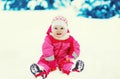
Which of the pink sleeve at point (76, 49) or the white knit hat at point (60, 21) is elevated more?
the white knit hat at point (60, 21)

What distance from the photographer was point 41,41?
123 cm

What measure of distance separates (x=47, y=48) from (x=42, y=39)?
0.05 meters

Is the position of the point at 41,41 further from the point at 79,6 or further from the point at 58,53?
the point at 79,6

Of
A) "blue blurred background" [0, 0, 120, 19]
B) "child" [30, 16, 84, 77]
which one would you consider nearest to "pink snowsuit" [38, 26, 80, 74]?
"child" [30, 16, 84, 77]

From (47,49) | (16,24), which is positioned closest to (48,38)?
(47,49)

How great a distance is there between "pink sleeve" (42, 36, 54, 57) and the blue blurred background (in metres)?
0.14

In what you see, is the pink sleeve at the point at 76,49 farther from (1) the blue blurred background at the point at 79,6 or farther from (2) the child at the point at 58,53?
(1) the blue blurred background at the point at 79,6

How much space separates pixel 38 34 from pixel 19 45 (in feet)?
0.27

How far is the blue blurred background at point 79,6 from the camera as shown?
127 centimetres

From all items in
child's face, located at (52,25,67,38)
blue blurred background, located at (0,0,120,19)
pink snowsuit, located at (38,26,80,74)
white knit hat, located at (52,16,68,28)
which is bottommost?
pink snowsuit, located at (38,26,80,74)

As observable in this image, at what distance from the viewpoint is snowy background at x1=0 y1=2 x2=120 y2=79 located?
1.20 m

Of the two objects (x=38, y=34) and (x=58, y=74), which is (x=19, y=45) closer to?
(x=38, y=34)

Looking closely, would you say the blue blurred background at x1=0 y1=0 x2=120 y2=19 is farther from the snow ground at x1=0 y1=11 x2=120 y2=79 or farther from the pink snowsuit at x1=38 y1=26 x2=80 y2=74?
the pink snowsuit at x1=38 y1=26 x2=80 y2=74

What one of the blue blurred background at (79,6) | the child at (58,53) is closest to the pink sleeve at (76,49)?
the child at (58,53)
